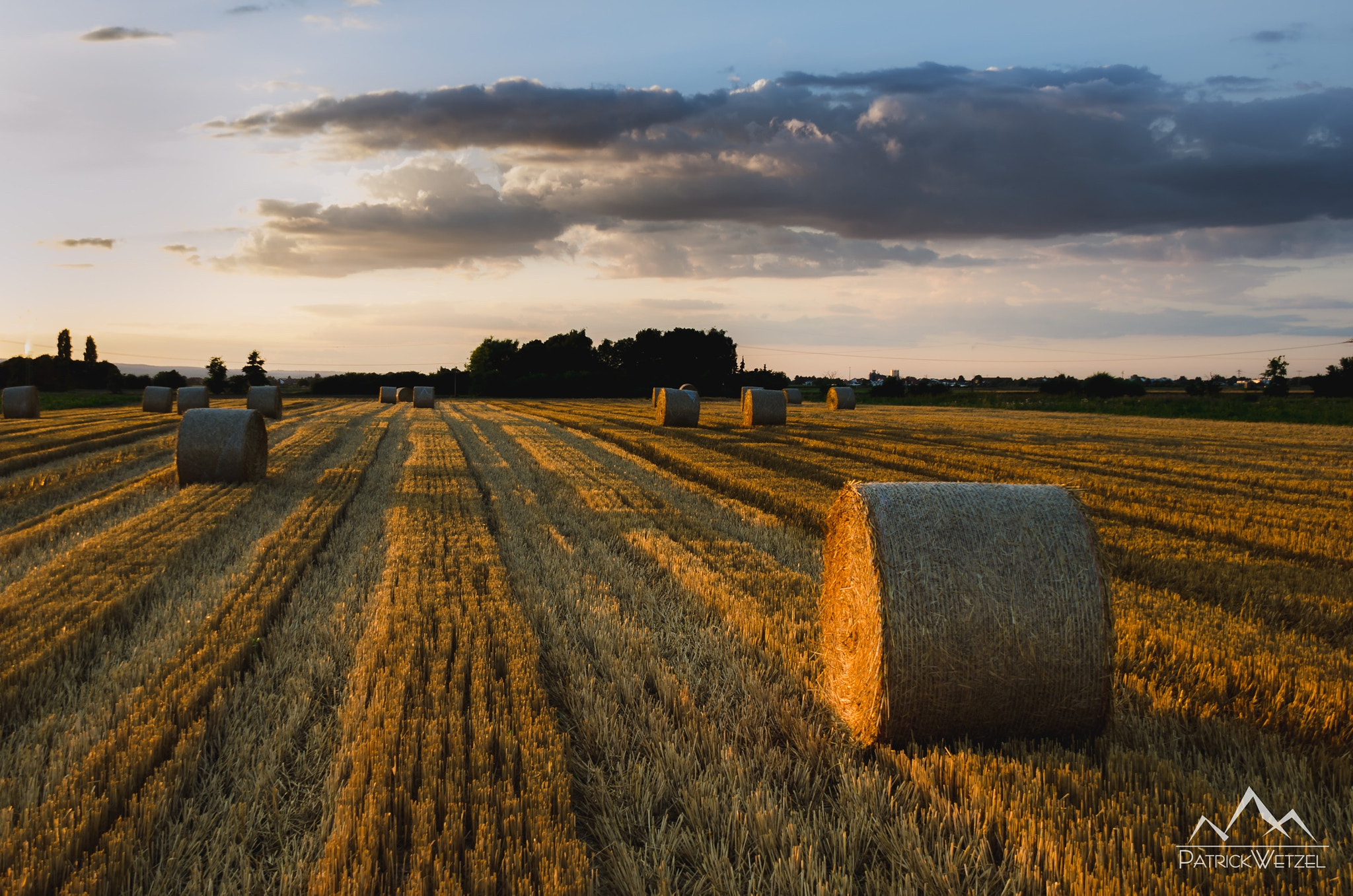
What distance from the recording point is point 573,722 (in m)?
4.73

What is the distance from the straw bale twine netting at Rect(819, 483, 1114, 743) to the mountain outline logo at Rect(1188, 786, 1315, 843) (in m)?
0.91

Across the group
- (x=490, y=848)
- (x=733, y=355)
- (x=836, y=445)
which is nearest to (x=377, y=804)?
(x=490, y=848)

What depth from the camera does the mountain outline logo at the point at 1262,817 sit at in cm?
348

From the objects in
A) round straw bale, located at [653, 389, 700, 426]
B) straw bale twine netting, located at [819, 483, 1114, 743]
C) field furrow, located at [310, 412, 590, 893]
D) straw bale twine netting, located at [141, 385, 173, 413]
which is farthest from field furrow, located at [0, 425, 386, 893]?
straw bale twine netting, located at [141, 385, 173, 413]

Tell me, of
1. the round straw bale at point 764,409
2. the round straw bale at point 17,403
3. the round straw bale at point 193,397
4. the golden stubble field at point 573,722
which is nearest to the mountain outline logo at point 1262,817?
the golden stubble field at point 573,722

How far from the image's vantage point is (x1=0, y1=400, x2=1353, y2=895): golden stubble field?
3.33m

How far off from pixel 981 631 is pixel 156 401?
141ft

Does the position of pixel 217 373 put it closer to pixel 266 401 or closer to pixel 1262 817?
pixel 266 401

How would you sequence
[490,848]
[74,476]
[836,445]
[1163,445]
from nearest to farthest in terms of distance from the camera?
[490,848] → [74,476] → [836,445] → [1163,445]

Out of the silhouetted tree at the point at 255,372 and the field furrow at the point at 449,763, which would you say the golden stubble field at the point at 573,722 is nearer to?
the field furrow at the point at 449,763

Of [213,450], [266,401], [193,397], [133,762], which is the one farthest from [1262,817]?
[193,397]

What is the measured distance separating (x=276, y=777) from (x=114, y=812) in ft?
2.23

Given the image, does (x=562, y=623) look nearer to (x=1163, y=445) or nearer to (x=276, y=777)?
(x=276, y=777)

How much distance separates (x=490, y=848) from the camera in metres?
3.31
